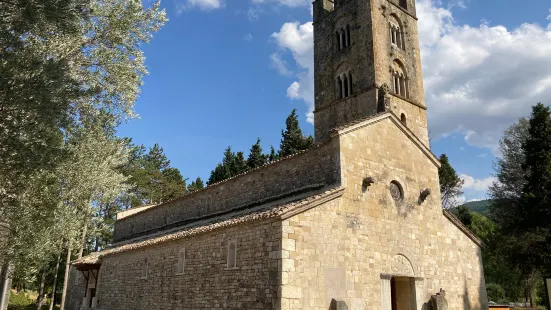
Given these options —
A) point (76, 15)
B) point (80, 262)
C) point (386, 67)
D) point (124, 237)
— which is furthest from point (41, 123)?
point (124, 237)

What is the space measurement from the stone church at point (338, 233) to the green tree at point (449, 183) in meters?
17.0

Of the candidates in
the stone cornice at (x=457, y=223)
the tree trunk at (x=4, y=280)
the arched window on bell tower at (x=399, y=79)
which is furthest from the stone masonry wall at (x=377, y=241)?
the tree trunk at (x=4, y=280)

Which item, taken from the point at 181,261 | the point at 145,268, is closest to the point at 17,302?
the point at 145,268

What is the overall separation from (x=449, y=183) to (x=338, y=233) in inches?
1224

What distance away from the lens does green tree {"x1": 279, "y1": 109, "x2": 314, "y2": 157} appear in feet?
138

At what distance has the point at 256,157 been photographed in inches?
1753

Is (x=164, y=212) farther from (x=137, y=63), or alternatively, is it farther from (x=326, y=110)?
(x=137, y=63)

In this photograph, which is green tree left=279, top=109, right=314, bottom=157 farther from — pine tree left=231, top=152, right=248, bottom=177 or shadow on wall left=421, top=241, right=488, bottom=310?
shadow on wall left=421, top=241, right=488, bottom=310

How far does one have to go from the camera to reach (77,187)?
14500 millimetres

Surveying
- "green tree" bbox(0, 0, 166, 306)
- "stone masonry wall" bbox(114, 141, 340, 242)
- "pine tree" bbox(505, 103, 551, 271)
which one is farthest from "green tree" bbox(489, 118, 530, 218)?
"green tree" bbox(0, 0, 166, 306)

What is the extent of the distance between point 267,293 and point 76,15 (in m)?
9.50

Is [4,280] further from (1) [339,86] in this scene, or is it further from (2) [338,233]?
(1) [339,86]

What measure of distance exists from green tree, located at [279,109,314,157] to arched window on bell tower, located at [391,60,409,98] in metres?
16.9

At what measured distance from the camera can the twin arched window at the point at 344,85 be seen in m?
25.1
